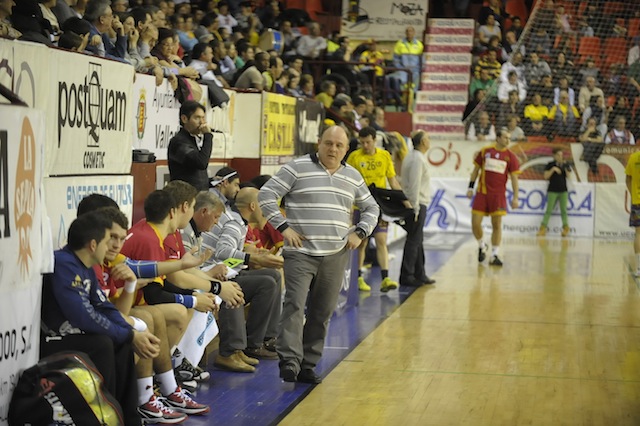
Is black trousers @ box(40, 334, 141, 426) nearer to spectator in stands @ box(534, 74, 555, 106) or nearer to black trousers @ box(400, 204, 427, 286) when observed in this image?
black trousers @ box(400, 204, 427, 286)

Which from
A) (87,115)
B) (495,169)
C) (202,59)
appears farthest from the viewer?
(495,169)

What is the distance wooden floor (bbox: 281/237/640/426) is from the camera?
294 inches

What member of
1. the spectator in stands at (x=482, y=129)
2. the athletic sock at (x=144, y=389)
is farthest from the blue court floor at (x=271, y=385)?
the spectator in stands at (x=482, y=129)

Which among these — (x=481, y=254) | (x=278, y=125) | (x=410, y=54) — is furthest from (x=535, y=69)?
(x=278, y=125)

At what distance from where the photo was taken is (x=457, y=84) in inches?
1114

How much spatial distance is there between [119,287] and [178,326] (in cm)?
69

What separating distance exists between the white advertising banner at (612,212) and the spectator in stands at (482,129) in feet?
9.62

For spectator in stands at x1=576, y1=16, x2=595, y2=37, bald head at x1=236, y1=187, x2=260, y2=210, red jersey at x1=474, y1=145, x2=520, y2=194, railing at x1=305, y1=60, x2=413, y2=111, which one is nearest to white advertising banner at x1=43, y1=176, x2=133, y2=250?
bald head at x1=236, y1=187, x2=260, y2=210

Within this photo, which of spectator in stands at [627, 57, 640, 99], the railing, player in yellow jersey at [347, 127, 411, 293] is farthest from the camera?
spectator in stands at [627, 57, 640, 99]

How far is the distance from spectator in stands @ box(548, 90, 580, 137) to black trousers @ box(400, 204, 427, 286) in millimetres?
10855

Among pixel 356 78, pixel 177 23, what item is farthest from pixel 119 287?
pixel 356 78

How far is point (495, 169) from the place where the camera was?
55.0 feet

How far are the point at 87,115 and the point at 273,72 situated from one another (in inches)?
403

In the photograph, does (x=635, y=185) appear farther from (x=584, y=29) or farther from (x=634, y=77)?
(x=584, y=29)
